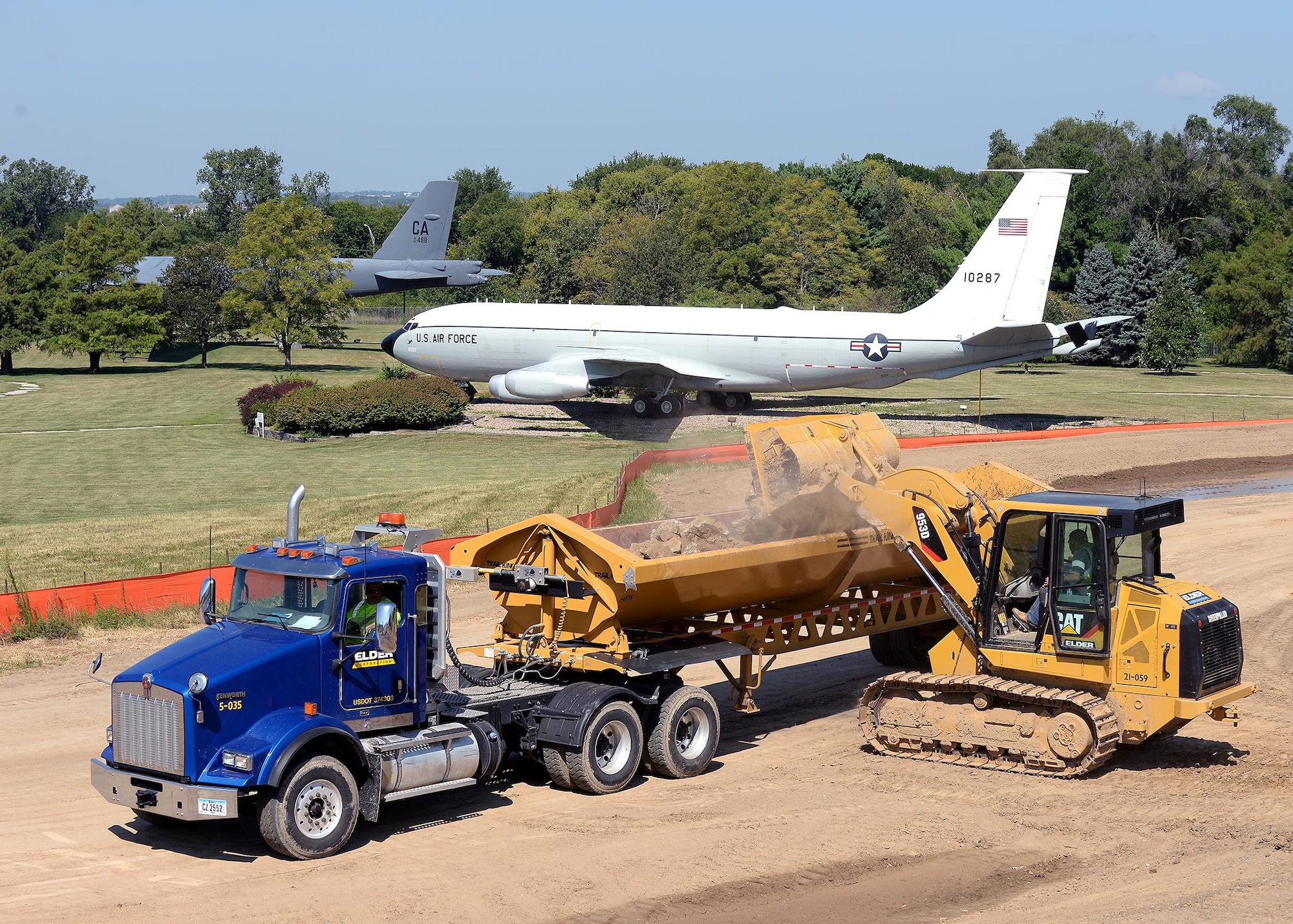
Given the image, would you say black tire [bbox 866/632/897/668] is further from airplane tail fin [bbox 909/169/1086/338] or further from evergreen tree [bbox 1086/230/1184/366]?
evergreen tree [bbox 1086/230/1184/366]

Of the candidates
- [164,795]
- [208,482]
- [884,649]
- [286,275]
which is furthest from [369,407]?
[164,795]

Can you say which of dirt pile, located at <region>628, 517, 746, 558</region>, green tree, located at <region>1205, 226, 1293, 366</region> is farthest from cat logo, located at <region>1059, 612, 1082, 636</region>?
green tree, located at <region>1205, 226, 1293, 366</region>

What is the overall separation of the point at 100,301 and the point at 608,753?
70249mm

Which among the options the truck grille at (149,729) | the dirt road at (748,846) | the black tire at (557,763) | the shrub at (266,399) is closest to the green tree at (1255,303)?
the shrub at (266,399)

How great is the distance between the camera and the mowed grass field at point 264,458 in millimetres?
31281

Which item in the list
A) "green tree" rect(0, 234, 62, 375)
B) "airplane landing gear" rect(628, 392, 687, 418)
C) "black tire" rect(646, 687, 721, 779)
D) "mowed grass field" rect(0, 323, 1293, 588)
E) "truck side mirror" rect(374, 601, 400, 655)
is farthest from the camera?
"green tree" rect(0, 234, 62, 375)

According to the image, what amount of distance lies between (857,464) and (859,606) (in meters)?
1.99

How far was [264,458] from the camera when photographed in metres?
44.0

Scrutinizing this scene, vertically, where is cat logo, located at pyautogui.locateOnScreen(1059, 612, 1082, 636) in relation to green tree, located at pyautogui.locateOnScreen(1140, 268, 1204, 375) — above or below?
below

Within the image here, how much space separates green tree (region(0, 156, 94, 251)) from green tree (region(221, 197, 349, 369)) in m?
115

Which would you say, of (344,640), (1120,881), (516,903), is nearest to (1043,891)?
(1120,881)

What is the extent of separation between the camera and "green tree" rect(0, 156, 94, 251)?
178500 mm

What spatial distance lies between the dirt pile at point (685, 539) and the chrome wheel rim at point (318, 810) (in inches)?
186

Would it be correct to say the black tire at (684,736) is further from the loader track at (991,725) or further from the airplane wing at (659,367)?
the airplane wing at (659,367)
